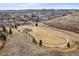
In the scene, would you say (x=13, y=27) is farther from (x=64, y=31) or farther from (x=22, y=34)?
(x=64, y=31)

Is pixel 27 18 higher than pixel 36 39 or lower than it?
higher

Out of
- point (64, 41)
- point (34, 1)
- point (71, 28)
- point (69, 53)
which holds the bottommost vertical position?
point (69, 53)

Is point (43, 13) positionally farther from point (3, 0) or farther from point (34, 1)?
point (3, 0)

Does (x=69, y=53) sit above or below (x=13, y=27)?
below

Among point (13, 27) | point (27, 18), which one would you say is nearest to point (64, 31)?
point (27, 18)

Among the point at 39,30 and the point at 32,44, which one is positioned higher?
the point at 39,30

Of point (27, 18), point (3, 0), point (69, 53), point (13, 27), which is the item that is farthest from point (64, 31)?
point (3, 0)
